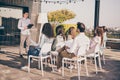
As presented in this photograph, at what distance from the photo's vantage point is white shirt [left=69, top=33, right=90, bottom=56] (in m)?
5.70

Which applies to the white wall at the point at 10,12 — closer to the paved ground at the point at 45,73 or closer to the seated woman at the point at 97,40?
the paved ground at the point at 45,73

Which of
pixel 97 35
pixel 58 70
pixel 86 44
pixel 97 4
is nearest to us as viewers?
pixel 86 44

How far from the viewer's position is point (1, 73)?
20.4ft

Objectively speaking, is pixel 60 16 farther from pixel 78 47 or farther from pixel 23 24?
pixel 78 47

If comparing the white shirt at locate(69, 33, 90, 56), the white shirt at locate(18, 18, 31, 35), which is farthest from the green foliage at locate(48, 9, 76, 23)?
the white shirt at locate(69, 33, 90, 56)

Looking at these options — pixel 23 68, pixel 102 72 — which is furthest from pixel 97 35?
pixel 23 68

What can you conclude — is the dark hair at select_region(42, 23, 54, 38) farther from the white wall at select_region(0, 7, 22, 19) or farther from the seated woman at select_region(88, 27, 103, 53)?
the white wall at select_region(0, 7, 22, 19)

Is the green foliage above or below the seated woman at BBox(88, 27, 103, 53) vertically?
above

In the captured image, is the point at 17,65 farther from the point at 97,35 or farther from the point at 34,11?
the point at 34,11

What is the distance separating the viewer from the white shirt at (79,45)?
5.70 metres

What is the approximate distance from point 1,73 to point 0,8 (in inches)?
281

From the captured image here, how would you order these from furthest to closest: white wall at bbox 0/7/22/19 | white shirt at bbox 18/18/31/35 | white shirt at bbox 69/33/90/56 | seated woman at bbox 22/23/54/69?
white wall at bbox 0/7/22/19 < white shirt at bbox 18/18/31/35 < seated woman at bbox 22/23/54/69 < white shirt at bbox 69/33/90/56

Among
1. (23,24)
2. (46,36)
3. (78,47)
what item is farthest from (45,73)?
(23,24)

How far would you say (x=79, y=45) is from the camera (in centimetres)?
579
